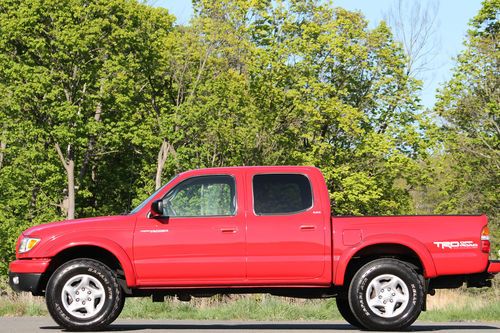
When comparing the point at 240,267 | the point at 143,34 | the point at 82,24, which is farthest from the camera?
the point at 143,34

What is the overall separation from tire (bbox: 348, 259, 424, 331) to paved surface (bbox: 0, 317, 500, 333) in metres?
0.45

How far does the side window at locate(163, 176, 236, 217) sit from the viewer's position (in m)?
11.8

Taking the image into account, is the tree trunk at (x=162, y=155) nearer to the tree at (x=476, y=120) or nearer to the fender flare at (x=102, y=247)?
the tree at (x=476, y=120)

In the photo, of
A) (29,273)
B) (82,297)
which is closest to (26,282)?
(29,273)

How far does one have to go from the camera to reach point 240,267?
11.6 meters

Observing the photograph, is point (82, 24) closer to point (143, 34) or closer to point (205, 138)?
point (143, 34)

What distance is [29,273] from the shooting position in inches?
462

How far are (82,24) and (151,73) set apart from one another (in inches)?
192

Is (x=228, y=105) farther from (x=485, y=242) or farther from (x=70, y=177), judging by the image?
(x=485, y=242)

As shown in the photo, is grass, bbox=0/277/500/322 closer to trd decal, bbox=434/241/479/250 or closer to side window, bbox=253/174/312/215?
side window, bbox=253/174/312/215

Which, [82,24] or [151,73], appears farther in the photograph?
[151,73]

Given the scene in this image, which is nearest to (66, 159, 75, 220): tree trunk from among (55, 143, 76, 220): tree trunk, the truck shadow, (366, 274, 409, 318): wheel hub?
(55, 143, 76, 220): tree trunk

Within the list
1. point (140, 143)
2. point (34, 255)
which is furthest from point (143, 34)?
point (34, 255)

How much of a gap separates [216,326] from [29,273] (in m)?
2.61
